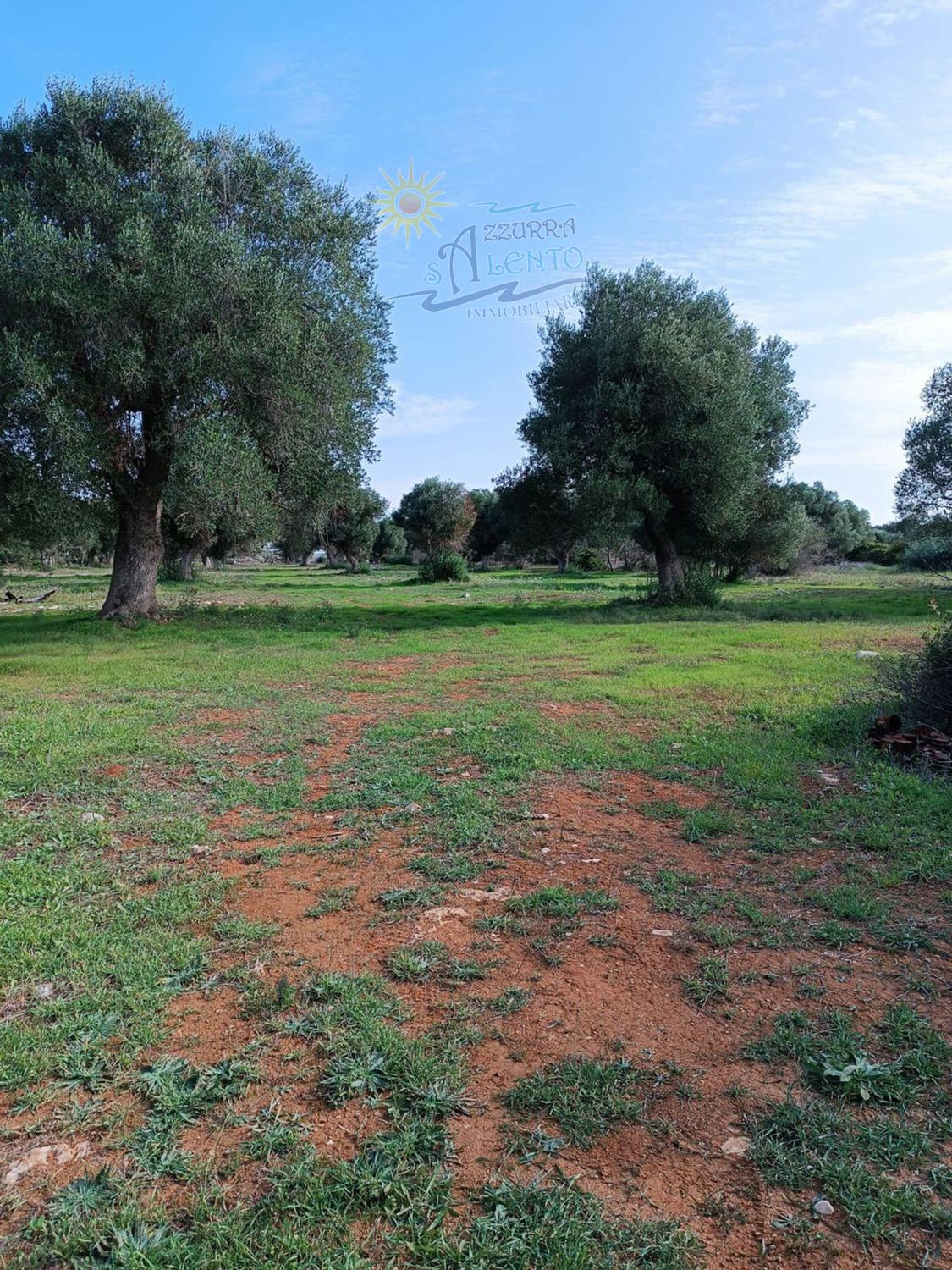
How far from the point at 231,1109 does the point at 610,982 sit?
1749 mm

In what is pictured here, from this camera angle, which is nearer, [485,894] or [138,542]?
[485,894]

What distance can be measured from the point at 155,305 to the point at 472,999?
50.1 feet

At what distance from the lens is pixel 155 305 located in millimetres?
14469

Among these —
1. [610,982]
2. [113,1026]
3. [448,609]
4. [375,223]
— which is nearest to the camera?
[113,1026]

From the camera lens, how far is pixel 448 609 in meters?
23.6

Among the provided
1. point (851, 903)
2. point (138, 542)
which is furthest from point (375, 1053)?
point (138, 542)

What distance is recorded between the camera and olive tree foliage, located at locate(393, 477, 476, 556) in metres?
65.8

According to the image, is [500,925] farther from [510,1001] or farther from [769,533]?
[769,533]

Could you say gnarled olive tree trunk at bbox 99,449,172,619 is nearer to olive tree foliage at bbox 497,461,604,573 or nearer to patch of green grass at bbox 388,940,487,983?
olive tree foliage at bbox 497,461,604,573

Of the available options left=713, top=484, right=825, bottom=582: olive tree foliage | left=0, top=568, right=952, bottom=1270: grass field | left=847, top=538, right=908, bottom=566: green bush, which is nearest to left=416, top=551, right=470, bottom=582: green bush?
left=713, top=484, right=825, bottom=582: olive tree foliage

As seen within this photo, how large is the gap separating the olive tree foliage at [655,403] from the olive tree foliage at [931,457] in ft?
36.3

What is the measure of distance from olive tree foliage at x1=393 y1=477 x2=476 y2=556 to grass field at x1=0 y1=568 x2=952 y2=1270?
5895cm

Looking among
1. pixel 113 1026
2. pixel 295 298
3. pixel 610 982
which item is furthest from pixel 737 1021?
pixel 295 298

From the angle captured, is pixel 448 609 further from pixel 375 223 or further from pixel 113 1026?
pixel 113 1026
